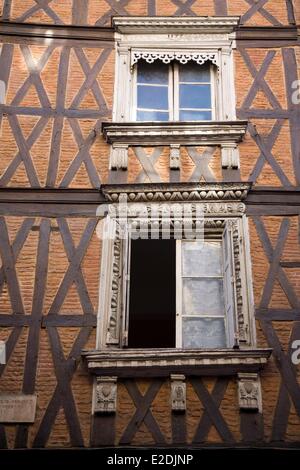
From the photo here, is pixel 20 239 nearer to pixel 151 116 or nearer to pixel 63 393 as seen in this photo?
pixel 63 393

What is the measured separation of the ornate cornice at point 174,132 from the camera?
9.20 m

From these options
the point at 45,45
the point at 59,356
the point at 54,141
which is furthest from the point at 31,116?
the point at 59,356

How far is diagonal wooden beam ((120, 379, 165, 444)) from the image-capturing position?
23.8ft

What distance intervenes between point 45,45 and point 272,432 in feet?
19.8

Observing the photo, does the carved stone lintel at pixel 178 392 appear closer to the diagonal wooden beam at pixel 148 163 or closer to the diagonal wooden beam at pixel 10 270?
the diagonal wooden beam at pixel 10 270

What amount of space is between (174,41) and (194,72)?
20.4 inches

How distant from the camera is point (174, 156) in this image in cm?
910

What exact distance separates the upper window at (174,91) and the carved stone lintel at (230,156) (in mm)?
706

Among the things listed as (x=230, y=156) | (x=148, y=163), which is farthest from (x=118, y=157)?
(x=230, y=156)

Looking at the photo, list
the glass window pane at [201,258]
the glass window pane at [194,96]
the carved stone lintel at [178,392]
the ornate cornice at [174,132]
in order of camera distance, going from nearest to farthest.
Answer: the carved stone lintel at [178,392]
the glass window pane at [201,258]
the ornate cornice at [174,132]
the glass window pane at [194,96]

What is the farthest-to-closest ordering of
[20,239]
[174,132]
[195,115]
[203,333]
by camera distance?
[195,115] < [174,132] < [20,239] < [203,333]

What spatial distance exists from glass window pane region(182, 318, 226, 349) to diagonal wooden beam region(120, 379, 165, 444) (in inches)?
26.8

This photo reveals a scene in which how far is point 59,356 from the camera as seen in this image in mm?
7734

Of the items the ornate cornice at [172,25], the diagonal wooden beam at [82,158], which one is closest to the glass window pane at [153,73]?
the ornate cornice at [172,25]
